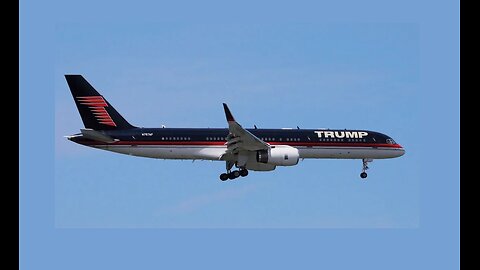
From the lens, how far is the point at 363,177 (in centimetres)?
6738

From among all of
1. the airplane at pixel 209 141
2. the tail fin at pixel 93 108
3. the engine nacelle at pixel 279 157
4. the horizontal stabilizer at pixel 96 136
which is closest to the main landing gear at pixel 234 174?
the airplane at pixel 209 141

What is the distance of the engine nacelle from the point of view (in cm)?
6181

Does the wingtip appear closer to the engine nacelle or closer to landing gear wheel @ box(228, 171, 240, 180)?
the engine nacelle

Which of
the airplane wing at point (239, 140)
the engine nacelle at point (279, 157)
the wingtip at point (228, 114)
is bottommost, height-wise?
the engine nacelle at point (279, 157)

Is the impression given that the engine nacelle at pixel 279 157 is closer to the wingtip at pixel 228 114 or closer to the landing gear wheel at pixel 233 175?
the landing gear wheel at pixel 233 175

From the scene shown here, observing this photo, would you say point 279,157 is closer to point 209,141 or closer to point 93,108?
point 209,141

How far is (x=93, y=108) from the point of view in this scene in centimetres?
6381

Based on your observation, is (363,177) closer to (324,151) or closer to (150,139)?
(324,151)

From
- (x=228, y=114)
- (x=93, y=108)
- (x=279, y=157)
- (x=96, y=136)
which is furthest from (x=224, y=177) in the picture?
(x=93, y=108)

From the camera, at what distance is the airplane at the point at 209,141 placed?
6200 cm

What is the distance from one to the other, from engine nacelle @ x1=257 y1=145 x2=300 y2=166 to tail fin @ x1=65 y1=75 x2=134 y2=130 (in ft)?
29.7

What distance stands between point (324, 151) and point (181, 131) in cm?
994

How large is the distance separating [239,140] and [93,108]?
1000cm

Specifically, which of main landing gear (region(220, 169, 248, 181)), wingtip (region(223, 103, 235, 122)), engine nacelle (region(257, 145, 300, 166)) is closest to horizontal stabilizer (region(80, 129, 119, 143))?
main landing gear (region(220, 169, 248, 181))
